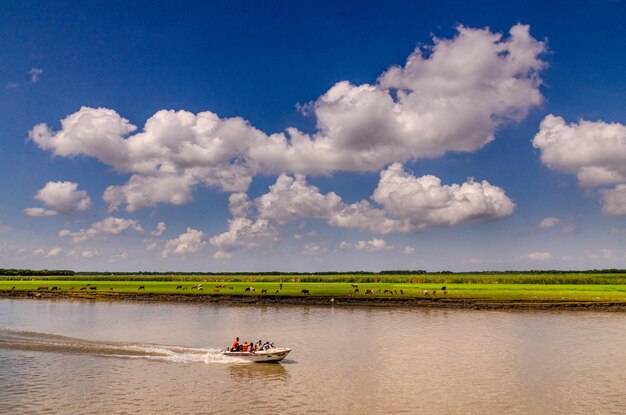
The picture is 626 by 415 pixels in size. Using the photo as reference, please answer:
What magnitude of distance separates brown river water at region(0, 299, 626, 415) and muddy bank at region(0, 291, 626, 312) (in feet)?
32.6

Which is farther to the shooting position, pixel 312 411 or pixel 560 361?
pixel 560 361

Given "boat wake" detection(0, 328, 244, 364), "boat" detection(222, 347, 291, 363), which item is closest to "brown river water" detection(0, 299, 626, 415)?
"boat wake" detection(0, 328, 244, 364)

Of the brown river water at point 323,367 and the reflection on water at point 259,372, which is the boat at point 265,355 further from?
the brown river water at point 323,367

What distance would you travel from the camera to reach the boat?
3603 centimetres

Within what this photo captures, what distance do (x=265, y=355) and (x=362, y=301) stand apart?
43891 millimetres

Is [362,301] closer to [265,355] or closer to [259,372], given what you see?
[265,355]

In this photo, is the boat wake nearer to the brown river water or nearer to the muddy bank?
the brown river water

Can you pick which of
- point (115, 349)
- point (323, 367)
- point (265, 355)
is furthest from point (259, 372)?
point (115, 349)

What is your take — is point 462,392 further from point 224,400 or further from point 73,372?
point 73,372

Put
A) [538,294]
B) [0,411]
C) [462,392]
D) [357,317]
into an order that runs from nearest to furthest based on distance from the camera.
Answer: [0,411], [462,392], [357,317], [538,294]

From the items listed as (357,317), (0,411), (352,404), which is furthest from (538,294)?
(0,411)

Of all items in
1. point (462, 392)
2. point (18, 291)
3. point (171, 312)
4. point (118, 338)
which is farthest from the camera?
point (18, 291)

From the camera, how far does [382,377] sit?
32.0 meters

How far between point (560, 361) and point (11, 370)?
133 ft
